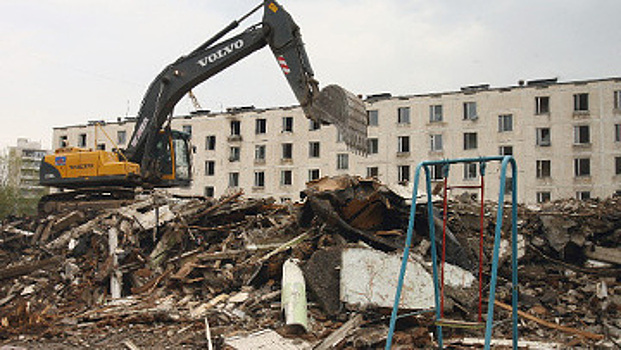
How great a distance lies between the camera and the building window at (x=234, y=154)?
41166 millimetres

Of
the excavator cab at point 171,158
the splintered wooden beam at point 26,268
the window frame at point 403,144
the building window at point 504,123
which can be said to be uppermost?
the building window at point 504,123

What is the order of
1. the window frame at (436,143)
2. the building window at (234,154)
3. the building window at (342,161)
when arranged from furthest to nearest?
1. the building window at (234,154)
2. the building window at (342,161)
3. the window frame at (436,143)

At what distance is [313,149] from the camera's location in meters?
39.1

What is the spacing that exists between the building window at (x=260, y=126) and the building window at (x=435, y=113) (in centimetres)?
1337

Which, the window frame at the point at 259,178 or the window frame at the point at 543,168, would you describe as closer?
the window frame at the point at 543,168

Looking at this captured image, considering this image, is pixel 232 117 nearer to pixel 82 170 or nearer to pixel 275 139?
pixel 275 139

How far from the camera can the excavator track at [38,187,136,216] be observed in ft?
44.8

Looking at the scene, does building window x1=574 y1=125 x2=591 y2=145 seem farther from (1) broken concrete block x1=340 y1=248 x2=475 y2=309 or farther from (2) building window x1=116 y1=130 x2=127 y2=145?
(2) building window x1=116 y1=130 x2=127 y2=145

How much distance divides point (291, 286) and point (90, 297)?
4217 mm

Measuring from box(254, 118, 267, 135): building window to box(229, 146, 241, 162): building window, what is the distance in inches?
88.1

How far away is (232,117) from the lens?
41312 millimetres

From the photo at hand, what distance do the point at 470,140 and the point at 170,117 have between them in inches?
1059

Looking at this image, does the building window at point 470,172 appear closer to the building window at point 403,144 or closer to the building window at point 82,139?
the building window at point 403,144

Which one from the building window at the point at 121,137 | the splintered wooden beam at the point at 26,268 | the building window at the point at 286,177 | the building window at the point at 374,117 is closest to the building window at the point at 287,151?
the building window at the point at 286,177
